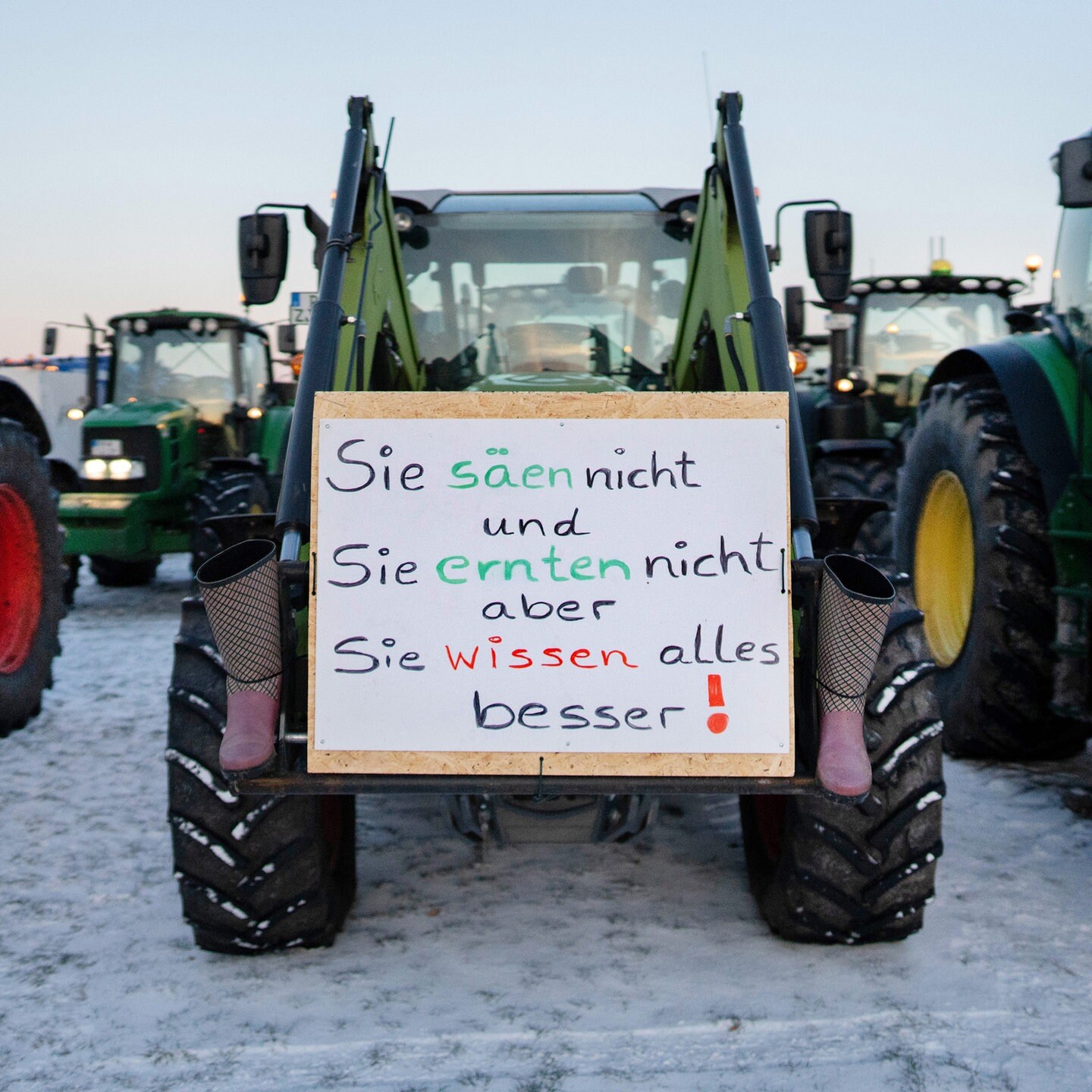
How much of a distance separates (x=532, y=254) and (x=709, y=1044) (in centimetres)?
309

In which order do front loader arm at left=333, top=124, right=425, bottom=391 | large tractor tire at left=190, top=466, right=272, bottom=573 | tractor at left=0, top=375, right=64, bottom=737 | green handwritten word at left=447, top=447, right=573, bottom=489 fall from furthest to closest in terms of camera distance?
large tractor tire at left=190, top=466, right=272, bottom=573 < tractor at left=0, top=375, right=64, bottom=737 < front loader arm at left=333, top=124, right=425, bottom=391 < green handwritten word at left=447, top=447, right=573, bottom=489

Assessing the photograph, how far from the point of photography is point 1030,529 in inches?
153

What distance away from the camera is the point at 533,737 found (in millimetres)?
2133

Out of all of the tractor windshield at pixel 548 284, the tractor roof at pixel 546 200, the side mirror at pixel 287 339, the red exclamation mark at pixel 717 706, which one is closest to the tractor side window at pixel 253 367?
the side mirror at pixel 287 339

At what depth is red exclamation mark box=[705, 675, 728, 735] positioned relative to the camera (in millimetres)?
2127

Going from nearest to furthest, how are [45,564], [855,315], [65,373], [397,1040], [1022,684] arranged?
[397,1040] < [1022,684] < [45,564] < [855,315] < [65,373]

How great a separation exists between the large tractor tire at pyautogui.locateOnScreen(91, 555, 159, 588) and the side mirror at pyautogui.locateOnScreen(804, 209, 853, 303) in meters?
7.85

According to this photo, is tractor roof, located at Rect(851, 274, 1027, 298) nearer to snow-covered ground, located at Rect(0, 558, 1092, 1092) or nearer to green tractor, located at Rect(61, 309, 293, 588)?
green tractor, located at Rect(61, 309, 293, 588)

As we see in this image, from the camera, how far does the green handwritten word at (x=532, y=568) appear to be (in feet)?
7.09

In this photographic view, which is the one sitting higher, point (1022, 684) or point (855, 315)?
point (855, 315)

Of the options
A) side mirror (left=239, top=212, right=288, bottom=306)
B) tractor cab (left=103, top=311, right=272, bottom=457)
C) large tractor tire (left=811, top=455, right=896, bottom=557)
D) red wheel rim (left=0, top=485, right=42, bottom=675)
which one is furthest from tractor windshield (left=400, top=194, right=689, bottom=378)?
tractor cab (left=103, top=311, right=272, bottom=457)

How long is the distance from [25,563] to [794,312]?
13.2ft

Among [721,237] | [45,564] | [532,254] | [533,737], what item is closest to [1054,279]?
[721,237]

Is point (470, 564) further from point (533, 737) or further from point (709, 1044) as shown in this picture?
point (709, 1044)
